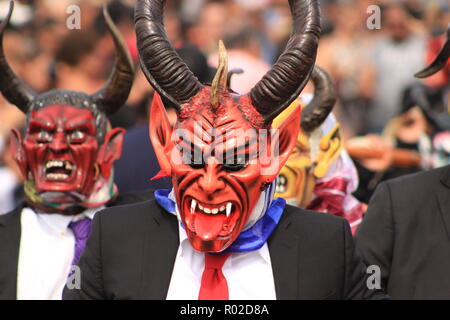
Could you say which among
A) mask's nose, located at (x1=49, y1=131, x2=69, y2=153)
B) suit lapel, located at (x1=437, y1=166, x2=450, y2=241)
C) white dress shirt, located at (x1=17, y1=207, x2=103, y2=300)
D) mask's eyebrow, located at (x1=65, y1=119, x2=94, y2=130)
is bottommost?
white dress shirt, located at (x1=17, y1=207, x2=103, y2=300)

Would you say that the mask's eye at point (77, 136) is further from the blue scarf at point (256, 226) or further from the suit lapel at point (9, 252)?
the blue scarf at point (256, 226)

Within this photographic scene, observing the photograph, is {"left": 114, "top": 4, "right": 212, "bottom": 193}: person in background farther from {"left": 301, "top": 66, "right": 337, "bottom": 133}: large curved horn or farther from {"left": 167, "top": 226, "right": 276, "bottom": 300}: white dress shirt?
{"left": 167, "top": 226, "right": 276, "bottom": 300}: white dress shirt

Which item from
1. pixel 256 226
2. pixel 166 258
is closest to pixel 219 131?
pixel 256 226

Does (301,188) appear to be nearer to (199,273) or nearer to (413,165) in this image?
(199,273)

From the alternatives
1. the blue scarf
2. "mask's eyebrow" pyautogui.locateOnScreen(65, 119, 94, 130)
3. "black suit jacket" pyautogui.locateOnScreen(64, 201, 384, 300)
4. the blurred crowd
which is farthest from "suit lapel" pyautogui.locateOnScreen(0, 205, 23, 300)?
the blue scarf

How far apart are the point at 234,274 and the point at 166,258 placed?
308mm

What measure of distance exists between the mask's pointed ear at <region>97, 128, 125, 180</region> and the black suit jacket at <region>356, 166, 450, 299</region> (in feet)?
5.04

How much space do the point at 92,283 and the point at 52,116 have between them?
1.51m

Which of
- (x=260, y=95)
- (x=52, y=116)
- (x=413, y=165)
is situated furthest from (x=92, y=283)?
(x=413, y=165)

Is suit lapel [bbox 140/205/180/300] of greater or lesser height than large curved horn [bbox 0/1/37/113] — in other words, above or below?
below

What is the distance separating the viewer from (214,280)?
14.1 ft

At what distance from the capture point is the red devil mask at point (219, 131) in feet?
13.8

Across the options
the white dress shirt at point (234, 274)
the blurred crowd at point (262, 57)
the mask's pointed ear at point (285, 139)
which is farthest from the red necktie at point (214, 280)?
the blurred crowd at point (262, 57)

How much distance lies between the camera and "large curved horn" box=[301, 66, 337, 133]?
5898 mm
